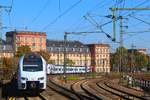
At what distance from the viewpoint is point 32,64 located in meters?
34.0

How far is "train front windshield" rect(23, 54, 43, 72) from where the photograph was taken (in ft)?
111

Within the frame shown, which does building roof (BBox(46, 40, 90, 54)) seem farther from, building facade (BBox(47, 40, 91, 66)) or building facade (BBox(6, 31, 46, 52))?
building facade (BBox(6, 31, 46, 52))

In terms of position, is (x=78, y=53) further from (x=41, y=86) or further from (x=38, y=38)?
(x=41, y=86)

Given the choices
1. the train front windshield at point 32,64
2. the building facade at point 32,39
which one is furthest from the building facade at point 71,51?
the train front windshield at point 32,64

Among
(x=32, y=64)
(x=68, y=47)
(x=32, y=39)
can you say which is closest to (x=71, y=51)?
(x=68, y=47)

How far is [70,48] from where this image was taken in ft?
602

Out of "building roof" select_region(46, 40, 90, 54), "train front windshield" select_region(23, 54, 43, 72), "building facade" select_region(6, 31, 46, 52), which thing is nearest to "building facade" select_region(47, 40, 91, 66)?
"building roof" select_region(46, 40, 90, 54)

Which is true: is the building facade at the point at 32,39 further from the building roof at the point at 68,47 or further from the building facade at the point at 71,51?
the building roof at the point at 68,47

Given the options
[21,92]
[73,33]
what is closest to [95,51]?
[73,33]

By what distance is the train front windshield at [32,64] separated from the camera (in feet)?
111

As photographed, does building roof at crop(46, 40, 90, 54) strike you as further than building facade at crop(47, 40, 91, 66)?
Yes

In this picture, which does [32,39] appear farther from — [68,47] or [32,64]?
[32,64]

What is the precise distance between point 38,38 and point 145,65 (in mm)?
43392

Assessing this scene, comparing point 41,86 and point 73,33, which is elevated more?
point 73,33
